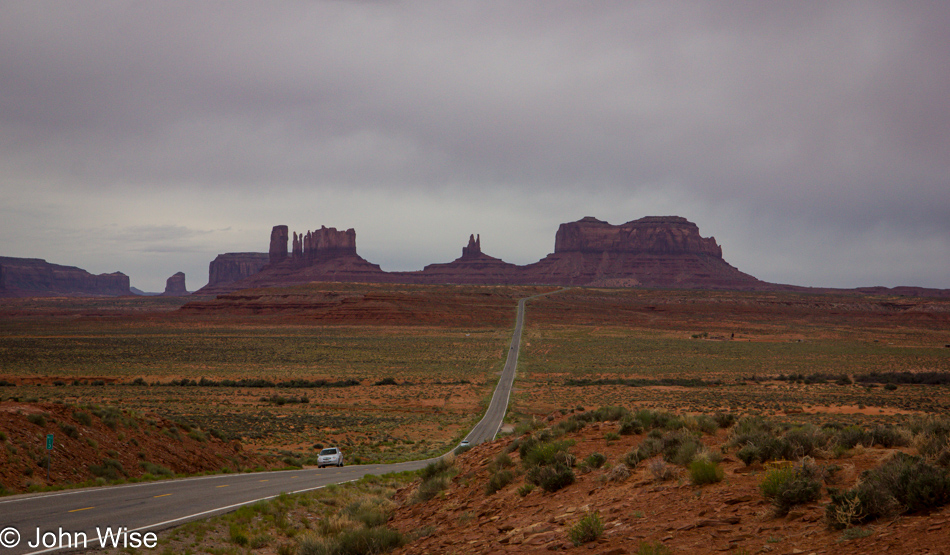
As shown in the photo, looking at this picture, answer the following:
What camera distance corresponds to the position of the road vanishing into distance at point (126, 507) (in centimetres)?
991

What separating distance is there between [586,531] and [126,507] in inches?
402

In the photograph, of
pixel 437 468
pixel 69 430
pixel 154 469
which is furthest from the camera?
pixel 154 469

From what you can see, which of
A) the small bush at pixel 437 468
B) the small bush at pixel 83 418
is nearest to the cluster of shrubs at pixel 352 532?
the small bush at pixel 437 468

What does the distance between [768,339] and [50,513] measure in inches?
3741

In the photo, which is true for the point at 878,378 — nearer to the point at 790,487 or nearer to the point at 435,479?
the point at 435,479

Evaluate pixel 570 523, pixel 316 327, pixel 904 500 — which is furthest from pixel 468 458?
pixel 316 327

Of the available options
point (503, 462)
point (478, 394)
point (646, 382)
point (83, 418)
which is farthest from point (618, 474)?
point (646, 382)

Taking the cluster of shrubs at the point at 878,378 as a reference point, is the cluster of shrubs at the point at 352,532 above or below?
above

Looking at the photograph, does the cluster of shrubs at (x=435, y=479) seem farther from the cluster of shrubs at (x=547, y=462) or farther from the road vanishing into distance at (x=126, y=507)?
the road vanishing into distance at (x=126, y=507)

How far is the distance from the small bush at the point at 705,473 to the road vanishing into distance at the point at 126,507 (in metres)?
8.85

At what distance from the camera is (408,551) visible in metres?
9.16

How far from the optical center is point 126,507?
12586 mm

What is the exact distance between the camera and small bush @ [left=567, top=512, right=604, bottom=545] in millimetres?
7320

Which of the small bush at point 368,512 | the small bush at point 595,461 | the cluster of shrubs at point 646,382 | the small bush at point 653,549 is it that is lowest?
the cluster of shrubs at point 646,382
